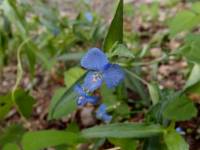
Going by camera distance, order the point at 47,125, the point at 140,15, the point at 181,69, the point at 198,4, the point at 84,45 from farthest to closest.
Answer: the point at 140,15
the point at 84,45
the point at 181,69
the point at 47,125
the point at 198,4

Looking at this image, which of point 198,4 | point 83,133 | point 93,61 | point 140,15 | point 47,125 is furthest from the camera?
point 140,15

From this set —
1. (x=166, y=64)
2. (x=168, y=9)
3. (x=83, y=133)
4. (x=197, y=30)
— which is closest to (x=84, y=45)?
(x=166, y=64)

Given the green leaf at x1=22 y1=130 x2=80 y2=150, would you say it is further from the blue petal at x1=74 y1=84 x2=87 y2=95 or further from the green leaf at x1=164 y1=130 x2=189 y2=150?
the green leaf at x1=164 y1=130 x2=189 y2=150

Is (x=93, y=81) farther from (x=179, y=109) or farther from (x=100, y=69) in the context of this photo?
(x=179, y=109)

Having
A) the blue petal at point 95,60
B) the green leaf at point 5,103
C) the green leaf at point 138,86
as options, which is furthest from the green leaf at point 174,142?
the green leaf at point 5,103

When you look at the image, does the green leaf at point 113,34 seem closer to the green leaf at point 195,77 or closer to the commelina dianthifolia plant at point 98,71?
the commelina dianthifolia plant at point 98,71

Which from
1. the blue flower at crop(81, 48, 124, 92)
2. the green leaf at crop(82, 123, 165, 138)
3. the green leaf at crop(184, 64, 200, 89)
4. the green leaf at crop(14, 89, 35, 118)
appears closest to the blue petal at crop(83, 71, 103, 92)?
the blue flower at crop(81, 48, 124, 92)

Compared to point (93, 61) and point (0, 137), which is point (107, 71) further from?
point (0, 137)
